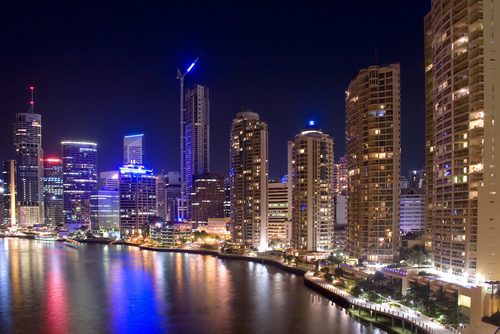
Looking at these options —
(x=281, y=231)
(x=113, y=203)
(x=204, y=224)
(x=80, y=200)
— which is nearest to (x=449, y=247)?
(x=281, y=231)

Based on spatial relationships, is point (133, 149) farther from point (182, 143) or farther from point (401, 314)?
point (401, 314)

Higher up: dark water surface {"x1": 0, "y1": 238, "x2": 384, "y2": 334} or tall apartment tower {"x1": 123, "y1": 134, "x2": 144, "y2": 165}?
tall apartment tower {"x1": 123, "y1": 134, "x2": 144, "y2": 165}

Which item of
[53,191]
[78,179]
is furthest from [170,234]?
[53,191]

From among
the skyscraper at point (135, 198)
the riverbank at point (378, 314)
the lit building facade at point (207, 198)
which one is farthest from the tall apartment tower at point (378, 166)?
the skyscraper at point (135, 198)

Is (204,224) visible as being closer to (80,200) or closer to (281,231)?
(281,231)

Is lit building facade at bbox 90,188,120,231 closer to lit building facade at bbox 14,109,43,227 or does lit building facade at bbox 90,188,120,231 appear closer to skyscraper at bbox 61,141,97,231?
skyscraper at bbox 61,141,97,231

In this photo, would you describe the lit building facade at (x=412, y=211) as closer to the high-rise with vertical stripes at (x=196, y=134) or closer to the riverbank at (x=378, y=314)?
the riverbank at (x=378, y=314)

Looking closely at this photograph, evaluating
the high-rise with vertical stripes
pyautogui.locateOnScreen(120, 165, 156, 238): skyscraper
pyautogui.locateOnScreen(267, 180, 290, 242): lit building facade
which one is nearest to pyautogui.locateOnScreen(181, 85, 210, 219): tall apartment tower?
the high-rise with vertical stripes
